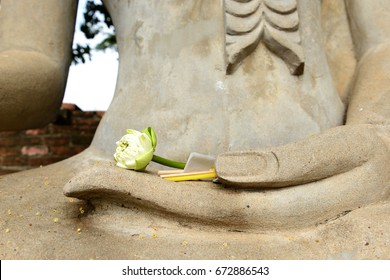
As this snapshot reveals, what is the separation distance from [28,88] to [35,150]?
241cm

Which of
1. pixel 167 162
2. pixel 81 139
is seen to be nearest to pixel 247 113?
pixel 167 162

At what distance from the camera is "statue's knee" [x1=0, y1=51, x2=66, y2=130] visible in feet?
5.15

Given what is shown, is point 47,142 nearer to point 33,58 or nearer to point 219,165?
point 33,58

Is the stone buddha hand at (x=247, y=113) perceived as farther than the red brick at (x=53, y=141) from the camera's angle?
No

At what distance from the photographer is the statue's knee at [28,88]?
5.15 ft

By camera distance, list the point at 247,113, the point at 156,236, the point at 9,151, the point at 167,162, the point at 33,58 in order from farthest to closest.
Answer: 1. the point at 9,151
2. the point at 33,58
3. the point at 247,113
4. the point at 167,162
5. the point at 156,236

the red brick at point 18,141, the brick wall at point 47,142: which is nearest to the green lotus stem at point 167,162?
the brick wall at point 47,142

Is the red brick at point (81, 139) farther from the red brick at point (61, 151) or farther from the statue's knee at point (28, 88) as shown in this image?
the statue's knee at point (28, 88)

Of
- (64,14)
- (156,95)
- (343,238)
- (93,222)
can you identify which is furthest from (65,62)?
(343,238)

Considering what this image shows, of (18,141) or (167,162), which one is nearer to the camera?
(167,162)

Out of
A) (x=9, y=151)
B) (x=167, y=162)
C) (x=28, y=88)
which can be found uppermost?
(x=28, y=88)

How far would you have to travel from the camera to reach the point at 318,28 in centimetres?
176

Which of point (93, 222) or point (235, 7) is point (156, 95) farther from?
point (93, 222)

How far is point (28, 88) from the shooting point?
162 centimetres
